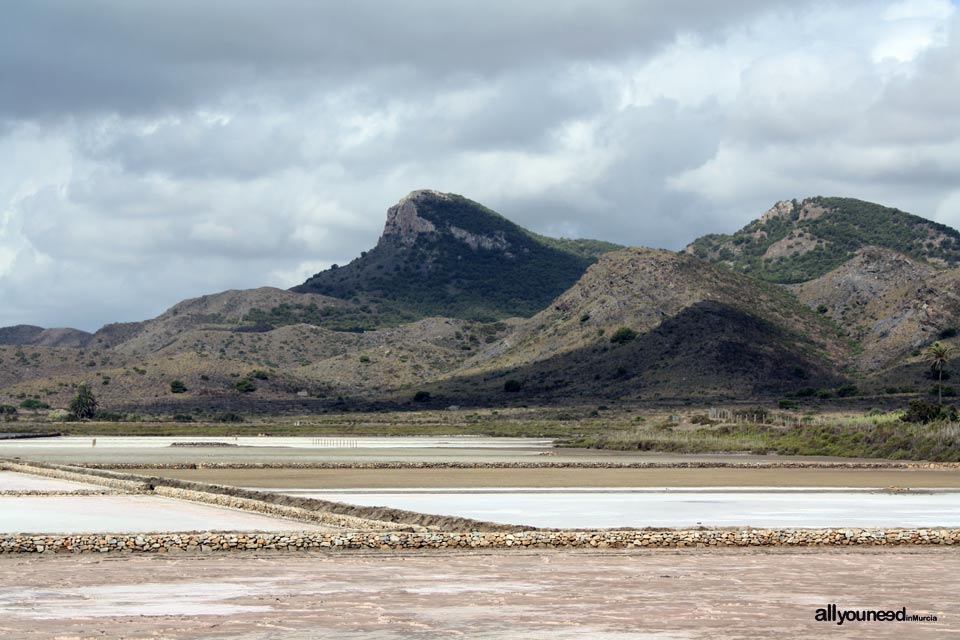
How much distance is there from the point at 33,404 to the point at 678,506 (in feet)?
465

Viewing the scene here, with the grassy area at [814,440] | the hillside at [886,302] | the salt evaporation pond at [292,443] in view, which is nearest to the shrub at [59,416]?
the salt evaporation pond at [292,443]

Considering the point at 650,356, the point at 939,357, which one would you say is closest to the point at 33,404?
the point at 650,356

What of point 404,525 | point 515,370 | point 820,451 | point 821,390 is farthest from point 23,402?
point 404,525

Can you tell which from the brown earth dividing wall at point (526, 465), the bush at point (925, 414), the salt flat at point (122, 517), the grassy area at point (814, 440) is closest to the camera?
the salt flat at point (122, 517)

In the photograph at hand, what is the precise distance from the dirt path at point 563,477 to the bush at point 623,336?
100370mm

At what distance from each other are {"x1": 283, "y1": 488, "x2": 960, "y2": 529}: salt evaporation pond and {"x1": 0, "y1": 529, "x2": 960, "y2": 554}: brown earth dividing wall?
2565 millimetres

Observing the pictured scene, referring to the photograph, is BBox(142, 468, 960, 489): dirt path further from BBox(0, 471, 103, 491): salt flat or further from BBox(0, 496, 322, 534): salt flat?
BBox(0, 496, 322, 534): salt flat

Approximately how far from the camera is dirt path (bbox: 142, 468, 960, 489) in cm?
4491

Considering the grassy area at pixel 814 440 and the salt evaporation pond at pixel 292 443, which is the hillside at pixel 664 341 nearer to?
the salt evaporation pond at pixel 292 443

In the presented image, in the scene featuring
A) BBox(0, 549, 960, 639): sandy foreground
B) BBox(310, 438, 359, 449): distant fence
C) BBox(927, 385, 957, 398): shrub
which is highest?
BBox(927, 385, 957, 398): shrub

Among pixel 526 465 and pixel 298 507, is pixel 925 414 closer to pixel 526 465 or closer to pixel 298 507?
pixel 526 465

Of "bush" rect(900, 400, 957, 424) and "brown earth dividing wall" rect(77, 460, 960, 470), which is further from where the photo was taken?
"bush" rect(900, 400, 957, 424)

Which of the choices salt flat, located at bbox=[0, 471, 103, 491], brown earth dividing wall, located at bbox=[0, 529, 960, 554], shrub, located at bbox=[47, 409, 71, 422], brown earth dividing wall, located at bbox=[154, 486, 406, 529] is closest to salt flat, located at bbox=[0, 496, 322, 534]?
brown earth dividing wall, located at bbox=[154, 486, 406, 529]

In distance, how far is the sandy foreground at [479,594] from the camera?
15.1 metres
